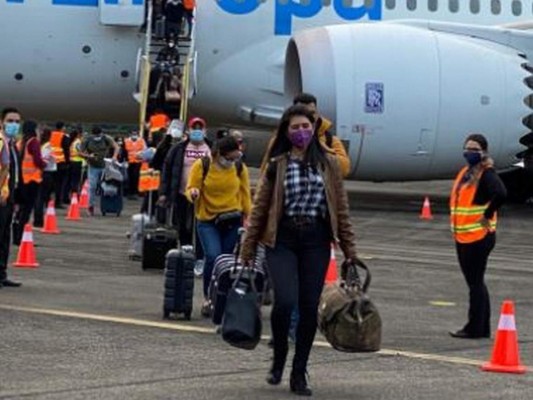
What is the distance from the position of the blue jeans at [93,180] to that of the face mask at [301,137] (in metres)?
15.8

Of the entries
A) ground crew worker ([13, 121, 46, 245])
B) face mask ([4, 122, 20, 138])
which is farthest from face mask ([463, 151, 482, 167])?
ground crew worker ([13, 121, 46, 245])

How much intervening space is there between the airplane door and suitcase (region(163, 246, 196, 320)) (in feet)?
43.5

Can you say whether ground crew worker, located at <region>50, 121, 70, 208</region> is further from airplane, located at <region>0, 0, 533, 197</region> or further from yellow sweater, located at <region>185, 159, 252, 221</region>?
yellow sweater, located at <region>185, 159, 252, 221</region>

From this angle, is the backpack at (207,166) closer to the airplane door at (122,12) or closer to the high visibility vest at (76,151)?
the airplane door at (122,12)

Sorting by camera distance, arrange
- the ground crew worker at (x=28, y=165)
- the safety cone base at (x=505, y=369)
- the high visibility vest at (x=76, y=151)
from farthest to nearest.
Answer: the high visibility vest at (x=76, y=151)
the ground crew worker at (x=28, y=165)
the safety cone base at (x=505, y=369)

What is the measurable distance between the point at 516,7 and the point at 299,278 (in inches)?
785

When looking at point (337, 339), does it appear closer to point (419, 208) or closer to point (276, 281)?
point (276, 281)

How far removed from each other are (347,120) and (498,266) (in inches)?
258

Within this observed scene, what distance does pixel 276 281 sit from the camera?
8.73 metres

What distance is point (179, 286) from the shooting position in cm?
1155

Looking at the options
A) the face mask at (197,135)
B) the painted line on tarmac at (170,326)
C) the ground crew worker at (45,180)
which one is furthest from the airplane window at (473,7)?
the painted line on tarmac at (170,326)

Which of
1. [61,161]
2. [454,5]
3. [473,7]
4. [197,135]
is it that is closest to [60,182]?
[61,161]

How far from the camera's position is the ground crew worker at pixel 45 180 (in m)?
20.7

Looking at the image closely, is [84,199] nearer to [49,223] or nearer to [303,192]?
[49,223]
